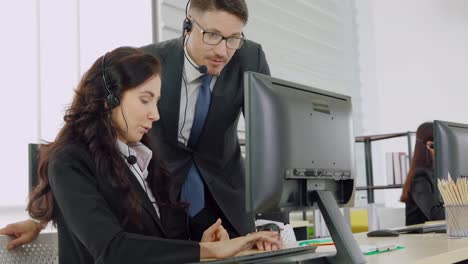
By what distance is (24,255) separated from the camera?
4.54 feet

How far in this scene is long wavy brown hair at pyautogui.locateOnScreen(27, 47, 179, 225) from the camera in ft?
4.52

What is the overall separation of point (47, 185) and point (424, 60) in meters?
4.75

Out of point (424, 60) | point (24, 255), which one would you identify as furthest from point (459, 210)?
point (424, 60)

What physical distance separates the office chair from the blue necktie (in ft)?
1.22

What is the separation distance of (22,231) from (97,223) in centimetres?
24

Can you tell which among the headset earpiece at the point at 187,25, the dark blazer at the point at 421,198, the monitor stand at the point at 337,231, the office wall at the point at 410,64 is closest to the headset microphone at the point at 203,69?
the headset earpiece at the point at 187,25

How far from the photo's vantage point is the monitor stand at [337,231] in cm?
126

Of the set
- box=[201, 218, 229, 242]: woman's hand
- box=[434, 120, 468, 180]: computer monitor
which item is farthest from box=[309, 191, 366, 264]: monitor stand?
box=[434, 120, 468, 180]: computer monitor

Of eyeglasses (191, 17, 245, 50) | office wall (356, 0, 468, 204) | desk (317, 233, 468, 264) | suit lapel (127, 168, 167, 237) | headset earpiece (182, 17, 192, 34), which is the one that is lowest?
desk (317, 233, 468, 264)

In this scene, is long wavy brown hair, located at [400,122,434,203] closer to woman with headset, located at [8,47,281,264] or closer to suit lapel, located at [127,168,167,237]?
woman with headset, located at [8,47,281,264]

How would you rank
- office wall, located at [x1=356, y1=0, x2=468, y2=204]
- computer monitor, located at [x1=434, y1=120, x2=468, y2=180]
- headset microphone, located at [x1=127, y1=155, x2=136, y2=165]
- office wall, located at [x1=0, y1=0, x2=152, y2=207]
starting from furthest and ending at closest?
office wall, located at [x1=356, y1=0, x2=468, y2=204] < office wall, located at [x1=0, y1=0, x2=152, y2=207] < computer monitor, located at [x1=434, y1=120, x2=468, y2=180] < headset microphone, located at [x1=127, y1=155, x2=136, y2=165]

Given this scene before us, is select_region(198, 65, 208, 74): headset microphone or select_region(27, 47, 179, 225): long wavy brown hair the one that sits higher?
select_region(198, 65, 208, 74): headset microphone

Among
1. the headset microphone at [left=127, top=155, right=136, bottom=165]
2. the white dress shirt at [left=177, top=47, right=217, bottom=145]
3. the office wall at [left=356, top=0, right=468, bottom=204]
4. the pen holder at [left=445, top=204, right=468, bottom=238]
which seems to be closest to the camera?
the headset microphone at [left=127, top=155, right=136, bottom=165]

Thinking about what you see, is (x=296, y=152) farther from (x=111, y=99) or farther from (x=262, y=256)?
(x=111, y=99)
